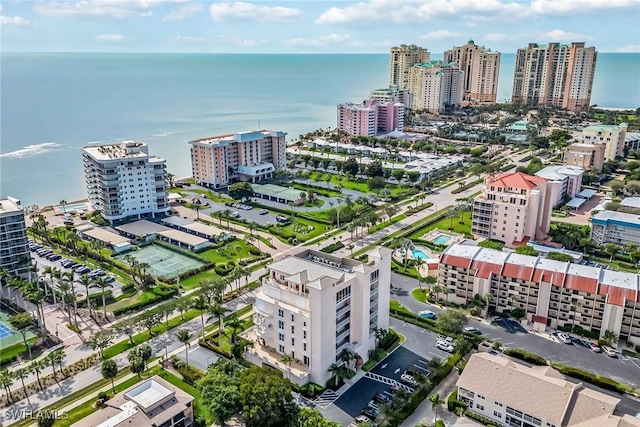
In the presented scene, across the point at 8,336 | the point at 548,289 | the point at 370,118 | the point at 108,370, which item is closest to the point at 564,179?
the point at 548,289

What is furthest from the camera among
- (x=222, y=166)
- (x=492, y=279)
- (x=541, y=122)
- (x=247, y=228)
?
(x=541, y=122)

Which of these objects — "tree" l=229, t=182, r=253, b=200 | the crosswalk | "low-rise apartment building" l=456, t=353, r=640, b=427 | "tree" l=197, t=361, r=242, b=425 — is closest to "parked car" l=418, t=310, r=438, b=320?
"low-rise apartment building" l=456, t=353, r=640, b=427

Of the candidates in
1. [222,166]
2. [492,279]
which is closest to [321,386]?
[492,279]

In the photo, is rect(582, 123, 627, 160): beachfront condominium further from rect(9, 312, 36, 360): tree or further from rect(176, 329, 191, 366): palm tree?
rect(9, 312, 36, 360): tree

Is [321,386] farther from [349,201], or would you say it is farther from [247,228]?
[349,201]

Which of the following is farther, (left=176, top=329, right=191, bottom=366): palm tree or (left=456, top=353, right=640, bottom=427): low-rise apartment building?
(left=176, top=329, right=191, bottom=366): palm tree
